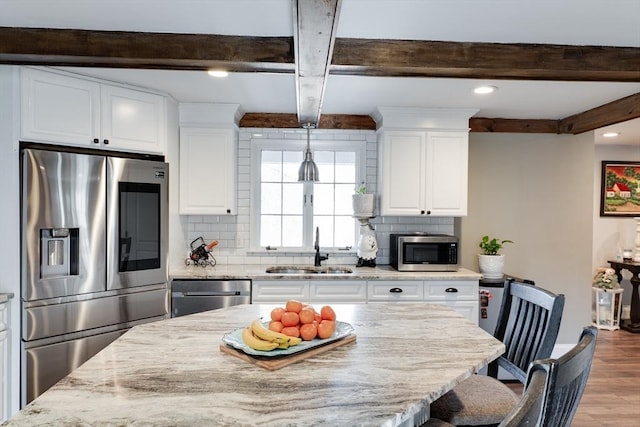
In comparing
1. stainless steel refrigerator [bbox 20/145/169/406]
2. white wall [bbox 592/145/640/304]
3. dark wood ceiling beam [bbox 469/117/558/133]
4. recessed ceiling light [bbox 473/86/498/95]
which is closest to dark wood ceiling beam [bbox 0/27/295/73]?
stainless steel refrigerator [bbox 20/145/169/406]

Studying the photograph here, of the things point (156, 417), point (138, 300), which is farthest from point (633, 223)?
point (156, 417)

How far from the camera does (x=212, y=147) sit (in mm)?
3756

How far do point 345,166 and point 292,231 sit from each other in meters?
0.84

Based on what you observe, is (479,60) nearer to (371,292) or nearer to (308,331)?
(308,331)

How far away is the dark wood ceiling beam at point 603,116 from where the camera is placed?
11.0ft

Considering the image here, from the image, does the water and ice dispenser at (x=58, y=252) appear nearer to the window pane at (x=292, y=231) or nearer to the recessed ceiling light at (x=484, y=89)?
the window pane at (x=292, y=231)

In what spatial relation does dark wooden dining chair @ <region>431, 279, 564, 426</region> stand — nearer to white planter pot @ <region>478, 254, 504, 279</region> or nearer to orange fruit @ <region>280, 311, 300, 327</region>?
orange fruit @ <region>280, 311, 300, 327</region>

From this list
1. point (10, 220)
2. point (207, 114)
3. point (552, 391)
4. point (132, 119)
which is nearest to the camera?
point (552, 391)

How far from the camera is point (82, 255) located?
281 centimetres

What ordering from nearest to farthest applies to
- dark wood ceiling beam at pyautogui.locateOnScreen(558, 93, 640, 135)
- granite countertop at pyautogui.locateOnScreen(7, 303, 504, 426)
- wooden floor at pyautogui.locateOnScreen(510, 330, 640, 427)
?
1. granite countertop at pyautogui.locateOnScreen(7, 303, 504, 426)
2. wooden floor at pyautogui.locateOnScreen(510, 330, 640, 427)
3. dark wood ceiling beam at pyautogui.locateOnScreen(558, 93, 640, 135)

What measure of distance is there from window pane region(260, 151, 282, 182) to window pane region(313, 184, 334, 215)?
1.32 ft

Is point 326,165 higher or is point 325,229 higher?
point 326,165

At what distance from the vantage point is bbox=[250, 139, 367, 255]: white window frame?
4.16 metres

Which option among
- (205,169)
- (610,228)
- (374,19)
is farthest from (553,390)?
(610,228)
